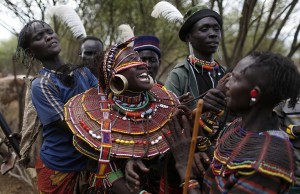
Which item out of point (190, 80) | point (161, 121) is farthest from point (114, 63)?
point (190, 80)

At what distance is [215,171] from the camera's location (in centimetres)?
196

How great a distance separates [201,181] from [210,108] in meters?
0.48

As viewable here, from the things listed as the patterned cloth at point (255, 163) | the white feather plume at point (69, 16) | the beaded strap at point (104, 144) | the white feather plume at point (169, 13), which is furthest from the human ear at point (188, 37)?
the patterned cloth at point (255, 163)

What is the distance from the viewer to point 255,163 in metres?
1.68

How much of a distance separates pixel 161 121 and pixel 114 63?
1.61 ft

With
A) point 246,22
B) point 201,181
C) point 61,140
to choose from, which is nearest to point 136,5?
point 246,22

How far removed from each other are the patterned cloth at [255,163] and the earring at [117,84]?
0.79 metres

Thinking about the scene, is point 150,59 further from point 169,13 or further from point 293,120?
point 293,120

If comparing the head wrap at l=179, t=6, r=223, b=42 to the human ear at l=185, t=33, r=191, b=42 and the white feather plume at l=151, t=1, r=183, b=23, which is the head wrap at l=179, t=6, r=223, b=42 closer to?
the human ear at l=185, t=33, r=191, b=42

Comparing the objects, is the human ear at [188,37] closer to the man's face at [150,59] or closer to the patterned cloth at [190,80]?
the patterned cloth at [190,80]

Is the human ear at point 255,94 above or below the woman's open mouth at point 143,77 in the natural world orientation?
above

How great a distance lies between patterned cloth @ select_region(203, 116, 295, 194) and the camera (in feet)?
5.49

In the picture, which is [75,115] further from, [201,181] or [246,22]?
[246,22]

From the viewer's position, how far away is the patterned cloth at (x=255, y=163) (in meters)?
1.67
